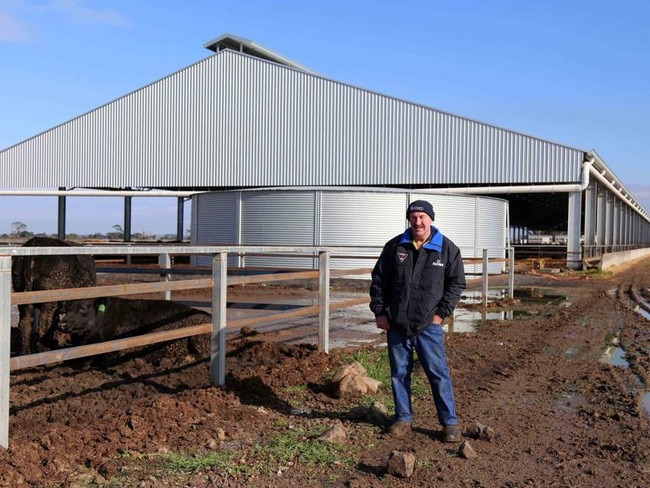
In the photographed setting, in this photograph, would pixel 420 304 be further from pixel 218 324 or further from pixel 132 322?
pixel 132 322

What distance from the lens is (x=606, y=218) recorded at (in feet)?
135

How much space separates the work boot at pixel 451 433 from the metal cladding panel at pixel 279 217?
1942 cm

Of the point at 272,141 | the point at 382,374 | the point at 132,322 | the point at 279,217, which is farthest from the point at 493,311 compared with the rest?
the point at 272,141

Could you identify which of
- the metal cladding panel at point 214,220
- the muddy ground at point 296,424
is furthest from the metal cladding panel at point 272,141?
the muddy ground at point 296,424

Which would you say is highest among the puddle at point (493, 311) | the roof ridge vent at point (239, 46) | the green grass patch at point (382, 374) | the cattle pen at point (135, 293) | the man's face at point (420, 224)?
the roof ridge vent at point (239, 46)

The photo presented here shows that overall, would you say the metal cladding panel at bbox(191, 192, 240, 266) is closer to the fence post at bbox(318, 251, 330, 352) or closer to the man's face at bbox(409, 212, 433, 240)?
the fence post at bbox(318, 251, 330, 352)

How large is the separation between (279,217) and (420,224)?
19884mm

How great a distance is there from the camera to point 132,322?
729cm

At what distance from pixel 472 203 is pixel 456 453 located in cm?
2253

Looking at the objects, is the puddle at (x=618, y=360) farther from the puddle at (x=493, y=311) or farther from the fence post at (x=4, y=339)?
Result: the fence post at (x=4, y=339)

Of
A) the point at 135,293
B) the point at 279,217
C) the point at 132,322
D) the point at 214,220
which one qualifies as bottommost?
the point at 132,322

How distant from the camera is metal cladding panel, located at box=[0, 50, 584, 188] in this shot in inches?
1088

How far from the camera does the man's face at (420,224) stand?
4621 millimetres

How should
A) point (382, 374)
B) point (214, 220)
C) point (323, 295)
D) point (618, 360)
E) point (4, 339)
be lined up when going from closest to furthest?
point (4, 339) < point (382, 374) < point (323, 295) < point (618, 360) < point (214, 220)
